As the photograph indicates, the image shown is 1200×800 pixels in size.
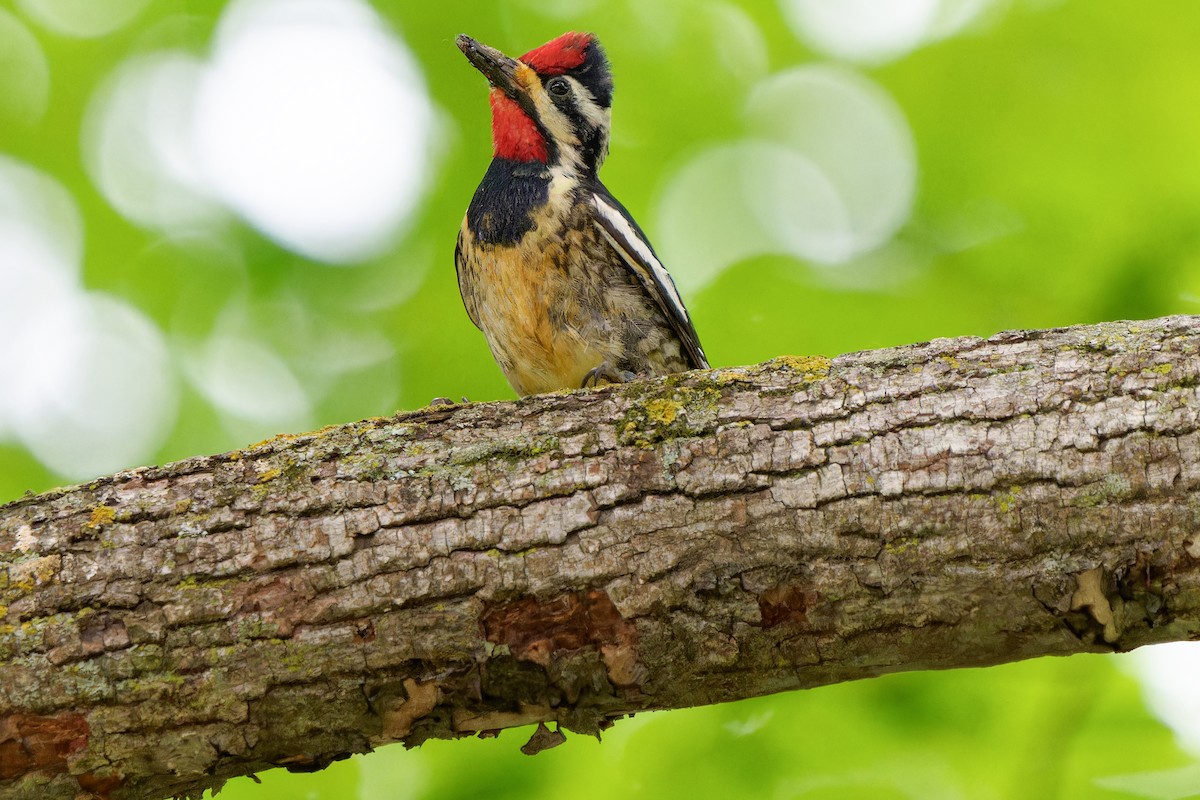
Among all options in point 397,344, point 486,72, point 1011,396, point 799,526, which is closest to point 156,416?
point 397,344

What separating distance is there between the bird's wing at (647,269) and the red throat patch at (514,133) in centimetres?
48

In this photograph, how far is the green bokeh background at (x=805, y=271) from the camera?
3.71 m

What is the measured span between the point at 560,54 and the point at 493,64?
315 mm

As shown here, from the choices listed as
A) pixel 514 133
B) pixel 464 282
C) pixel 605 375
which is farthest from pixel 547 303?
pixel 514 133

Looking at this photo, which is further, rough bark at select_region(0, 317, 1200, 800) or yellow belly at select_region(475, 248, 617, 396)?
yellow belly at select_region(475, 248, 617, 396)

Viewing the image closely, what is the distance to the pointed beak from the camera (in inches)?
167

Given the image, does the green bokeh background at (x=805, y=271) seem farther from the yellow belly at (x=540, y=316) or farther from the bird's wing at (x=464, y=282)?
the yellow belly at (x=540, y=316)

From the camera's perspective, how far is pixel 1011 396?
2.51 meters

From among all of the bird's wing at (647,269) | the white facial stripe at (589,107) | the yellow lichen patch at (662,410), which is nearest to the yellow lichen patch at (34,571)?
the yellow lichen patch at (662,410)

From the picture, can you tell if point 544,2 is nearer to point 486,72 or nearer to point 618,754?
point 486,72

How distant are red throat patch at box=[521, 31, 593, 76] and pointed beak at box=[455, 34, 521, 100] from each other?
11 centimetres

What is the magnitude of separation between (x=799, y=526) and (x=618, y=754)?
5.54 feet

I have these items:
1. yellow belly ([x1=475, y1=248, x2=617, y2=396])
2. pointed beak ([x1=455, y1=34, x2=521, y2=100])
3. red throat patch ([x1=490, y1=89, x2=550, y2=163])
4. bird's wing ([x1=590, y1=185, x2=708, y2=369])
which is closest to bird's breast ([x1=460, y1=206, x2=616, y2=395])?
yellow belly ([x1=475, y1=248, x2=617, y2=396])

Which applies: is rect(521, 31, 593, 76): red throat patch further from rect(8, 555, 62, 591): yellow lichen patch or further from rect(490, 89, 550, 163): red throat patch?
rect(8, 555, 62, 591): yellow lichen patch
